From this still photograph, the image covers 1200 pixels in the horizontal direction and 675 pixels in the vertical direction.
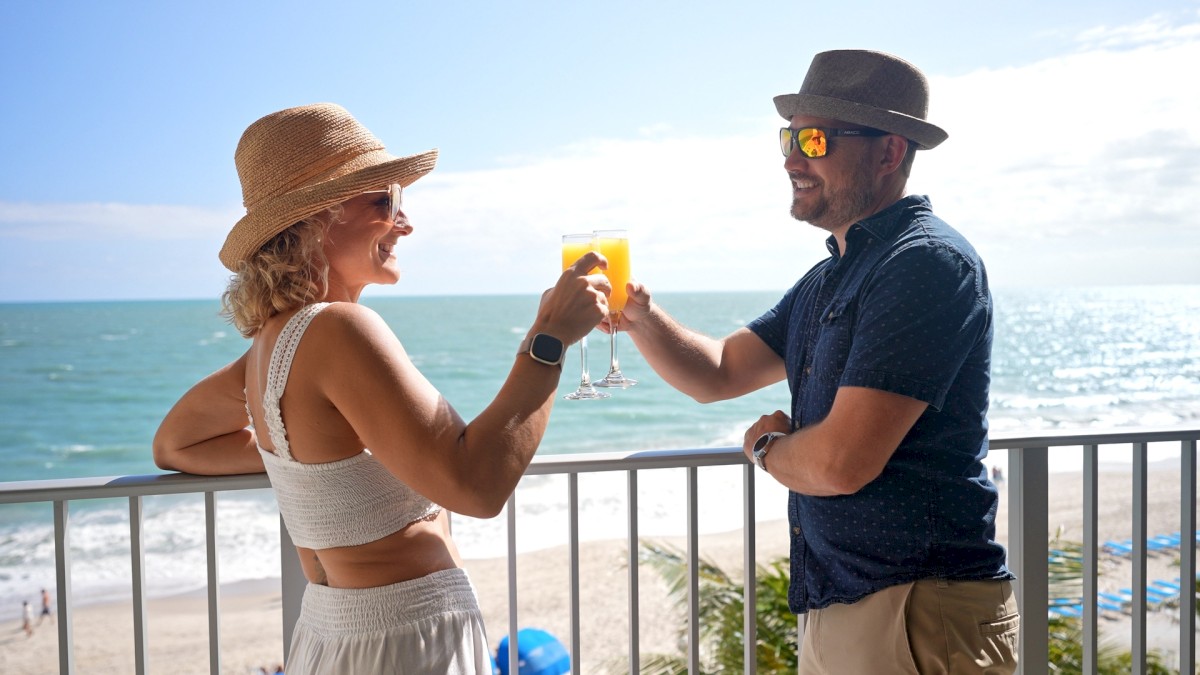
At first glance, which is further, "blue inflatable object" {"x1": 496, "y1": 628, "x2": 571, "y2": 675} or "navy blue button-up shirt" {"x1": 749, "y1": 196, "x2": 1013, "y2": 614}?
"blue inflatable object" {"x1": 496, "y1": 628, "x2": 571, "y2": 675}

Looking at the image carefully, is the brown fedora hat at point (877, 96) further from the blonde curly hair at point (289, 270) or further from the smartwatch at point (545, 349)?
the blonde curly hair at point (289, 270)

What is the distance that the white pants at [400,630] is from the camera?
5.08 feet

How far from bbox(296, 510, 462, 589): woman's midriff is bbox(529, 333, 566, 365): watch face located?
1.25 ft

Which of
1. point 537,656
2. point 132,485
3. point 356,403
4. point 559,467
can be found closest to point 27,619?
point 537,656

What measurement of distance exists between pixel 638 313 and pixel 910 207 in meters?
0.72

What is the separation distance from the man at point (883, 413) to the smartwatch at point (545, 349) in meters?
0.58

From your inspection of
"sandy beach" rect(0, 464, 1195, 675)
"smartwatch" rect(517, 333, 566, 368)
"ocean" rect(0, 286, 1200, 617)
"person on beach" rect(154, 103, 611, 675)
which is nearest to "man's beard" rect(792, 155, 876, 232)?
"person on beach" rect(154, 103, 611, 675)

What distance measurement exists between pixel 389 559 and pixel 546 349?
0.45 meters

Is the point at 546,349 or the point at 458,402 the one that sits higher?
the point at 546,349

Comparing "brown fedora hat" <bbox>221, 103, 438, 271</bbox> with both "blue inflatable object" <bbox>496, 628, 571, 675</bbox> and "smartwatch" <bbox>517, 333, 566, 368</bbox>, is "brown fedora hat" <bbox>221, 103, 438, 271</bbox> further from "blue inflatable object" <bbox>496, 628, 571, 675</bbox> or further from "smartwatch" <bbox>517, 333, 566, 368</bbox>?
"blue inflatable object" <bbox>496, 628, 571, 675</bbox>

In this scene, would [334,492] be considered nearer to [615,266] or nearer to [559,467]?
[559,467]

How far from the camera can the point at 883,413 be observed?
1713mm

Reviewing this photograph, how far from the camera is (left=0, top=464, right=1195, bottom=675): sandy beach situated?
10.6 meters

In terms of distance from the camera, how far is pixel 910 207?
1.97 meters
